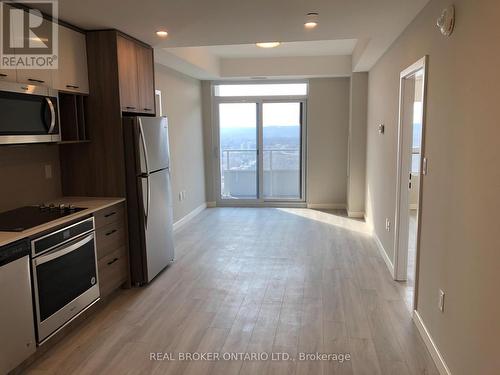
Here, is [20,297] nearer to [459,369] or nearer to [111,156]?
[111,156]

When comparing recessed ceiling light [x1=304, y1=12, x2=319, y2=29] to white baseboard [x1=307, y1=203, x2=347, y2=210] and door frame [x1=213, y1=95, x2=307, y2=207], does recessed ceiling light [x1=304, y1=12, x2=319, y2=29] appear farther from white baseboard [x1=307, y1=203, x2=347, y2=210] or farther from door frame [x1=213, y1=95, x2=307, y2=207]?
white baseboard [x1=307, y1=203, x2=347, y2=210]

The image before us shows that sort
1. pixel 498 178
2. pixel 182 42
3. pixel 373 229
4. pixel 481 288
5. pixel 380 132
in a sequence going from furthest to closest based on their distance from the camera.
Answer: pixel 373 229 → pixel 380 132 → pixel 182 42 → pixel 481 288 → pixel 498 178

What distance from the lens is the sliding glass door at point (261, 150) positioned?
24.6 feet

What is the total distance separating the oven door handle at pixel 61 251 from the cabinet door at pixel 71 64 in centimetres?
122

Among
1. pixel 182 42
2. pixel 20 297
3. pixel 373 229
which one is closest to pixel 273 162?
pixel 373 229

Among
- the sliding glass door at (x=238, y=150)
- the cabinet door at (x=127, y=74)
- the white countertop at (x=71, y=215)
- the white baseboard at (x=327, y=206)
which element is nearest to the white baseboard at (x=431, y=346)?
the white countertop at (x=71, y=215)

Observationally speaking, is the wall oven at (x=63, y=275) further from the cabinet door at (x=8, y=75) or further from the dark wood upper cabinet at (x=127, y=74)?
the dark wood upper cabinet at (x=127, y=74)

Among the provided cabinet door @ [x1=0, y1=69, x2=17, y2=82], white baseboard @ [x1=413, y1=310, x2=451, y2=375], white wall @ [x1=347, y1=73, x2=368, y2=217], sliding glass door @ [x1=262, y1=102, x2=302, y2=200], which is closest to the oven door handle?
cabinet door @ [x1=0, y1=69, x2=17, y2=82]

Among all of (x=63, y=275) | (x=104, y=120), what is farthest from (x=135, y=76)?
(x=63, y=275)

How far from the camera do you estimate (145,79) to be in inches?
161

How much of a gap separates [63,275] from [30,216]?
49cm

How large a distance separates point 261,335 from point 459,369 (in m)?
1.31

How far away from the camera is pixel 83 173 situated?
12.1ft

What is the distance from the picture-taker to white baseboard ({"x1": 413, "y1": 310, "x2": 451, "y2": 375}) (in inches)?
94.5
